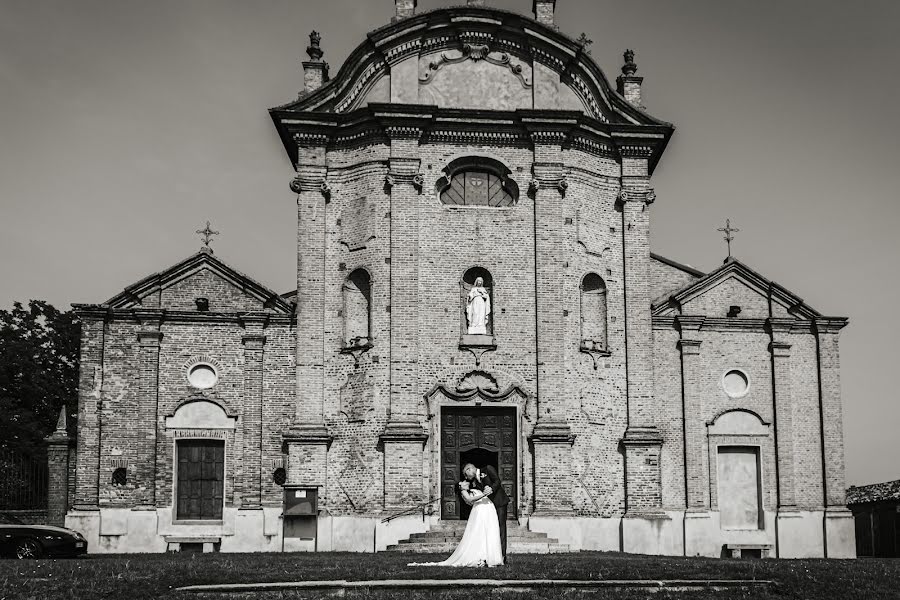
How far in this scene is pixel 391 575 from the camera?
16094 mm

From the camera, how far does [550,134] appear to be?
87.2 feet

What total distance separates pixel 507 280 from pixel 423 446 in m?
4.34

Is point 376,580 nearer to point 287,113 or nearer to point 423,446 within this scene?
point 423,446

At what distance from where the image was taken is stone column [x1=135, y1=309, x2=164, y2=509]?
1016 inches

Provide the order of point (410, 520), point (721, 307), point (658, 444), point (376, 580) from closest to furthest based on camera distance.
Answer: point (376, 580) → point (410, 520) → point (658, 444) → point (721, 307)

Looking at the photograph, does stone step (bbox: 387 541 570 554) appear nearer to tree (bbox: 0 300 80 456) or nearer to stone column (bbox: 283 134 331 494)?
stone column (bbox: 283 134 331 494)

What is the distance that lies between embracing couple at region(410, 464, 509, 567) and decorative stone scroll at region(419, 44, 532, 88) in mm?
12502

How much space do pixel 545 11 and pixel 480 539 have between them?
1539 cm

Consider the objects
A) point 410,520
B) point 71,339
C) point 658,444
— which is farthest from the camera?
point 71,339

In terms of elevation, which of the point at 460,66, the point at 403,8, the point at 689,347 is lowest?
the point at 689,347

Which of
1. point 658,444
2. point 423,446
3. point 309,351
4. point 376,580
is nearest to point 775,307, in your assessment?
point 658,444

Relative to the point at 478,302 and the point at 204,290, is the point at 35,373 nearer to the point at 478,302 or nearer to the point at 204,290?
the point at 204,290

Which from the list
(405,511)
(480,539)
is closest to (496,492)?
(480,539)

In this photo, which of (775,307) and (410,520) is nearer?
(410,520)
